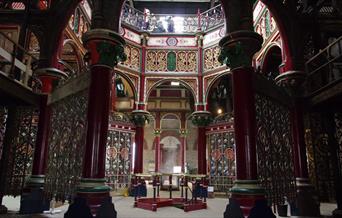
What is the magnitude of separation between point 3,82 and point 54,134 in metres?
1.59

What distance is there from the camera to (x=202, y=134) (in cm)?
1348

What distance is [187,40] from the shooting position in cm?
1428

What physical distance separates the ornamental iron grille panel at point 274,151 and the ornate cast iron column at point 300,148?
782mm

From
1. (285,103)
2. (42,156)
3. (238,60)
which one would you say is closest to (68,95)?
(42,156)

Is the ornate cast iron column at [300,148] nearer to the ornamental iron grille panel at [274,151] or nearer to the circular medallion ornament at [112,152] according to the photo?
the ornamental iron grille panel at [274,151]

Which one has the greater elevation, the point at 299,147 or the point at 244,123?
the point at 244,123

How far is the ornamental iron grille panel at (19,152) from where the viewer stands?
6.74 meters

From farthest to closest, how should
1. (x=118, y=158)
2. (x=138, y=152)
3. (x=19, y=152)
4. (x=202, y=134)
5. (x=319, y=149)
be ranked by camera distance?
(x=202, y=134)
(x=138, y=152)
(x=118, y=158)
(x=19, y=152)
(x=319, y=149)

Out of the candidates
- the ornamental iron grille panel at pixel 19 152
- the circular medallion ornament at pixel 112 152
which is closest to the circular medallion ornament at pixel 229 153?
the circular medallion ornament at pixel 112 152

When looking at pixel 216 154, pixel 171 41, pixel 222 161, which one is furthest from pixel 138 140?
pixel 171 41

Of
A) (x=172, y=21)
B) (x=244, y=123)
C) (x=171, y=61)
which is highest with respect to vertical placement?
(x=172, y=21)

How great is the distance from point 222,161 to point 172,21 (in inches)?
322

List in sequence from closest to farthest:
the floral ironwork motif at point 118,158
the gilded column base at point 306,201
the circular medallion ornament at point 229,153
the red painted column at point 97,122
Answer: the red painted column at point 97,122
the gilded column base at point 306,201
the floral ironwork motif at point 118,158
the circular medallion ornament at point 229,153

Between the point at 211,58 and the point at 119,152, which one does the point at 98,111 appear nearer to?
the point at 119,152
